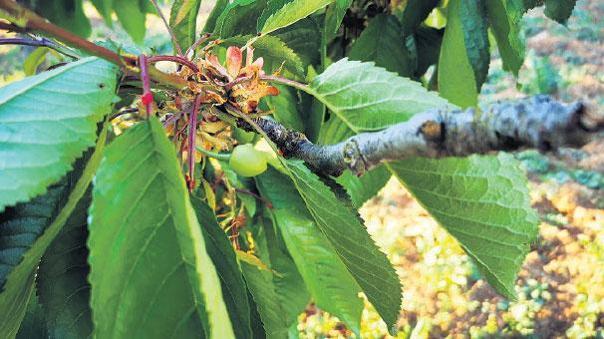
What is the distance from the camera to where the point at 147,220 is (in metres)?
0.41

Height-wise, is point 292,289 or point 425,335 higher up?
point 292,289

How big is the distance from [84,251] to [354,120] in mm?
292

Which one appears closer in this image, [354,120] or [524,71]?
[354,120]

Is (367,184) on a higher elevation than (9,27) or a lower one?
lower

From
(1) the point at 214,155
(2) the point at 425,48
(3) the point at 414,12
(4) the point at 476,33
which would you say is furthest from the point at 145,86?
(2) the point at 425,48

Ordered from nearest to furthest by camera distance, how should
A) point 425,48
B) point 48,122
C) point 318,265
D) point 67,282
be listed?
point 48,122 < point 67,282 < point 318,265 < point 425,48

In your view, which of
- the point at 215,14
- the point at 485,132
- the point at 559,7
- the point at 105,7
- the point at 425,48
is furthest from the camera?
the point at 105,7

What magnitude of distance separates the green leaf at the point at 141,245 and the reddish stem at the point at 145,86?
0.13 ft

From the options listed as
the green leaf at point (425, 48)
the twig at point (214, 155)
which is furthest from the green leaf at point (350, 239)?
the green leaf at point (425, 48)

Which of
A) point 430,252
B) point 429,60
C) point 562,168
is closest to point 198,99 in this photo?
point 429,60

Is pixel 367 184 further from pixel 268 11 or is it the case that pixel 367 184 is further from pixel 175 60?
pixel 175 60

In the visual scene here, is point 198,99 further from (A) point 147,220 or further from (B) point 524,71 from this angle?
(B) point 524,71

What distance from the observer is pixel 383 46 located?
1.04 metres

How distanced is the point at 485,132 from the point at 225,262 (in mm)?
267
